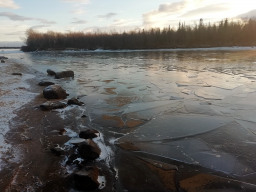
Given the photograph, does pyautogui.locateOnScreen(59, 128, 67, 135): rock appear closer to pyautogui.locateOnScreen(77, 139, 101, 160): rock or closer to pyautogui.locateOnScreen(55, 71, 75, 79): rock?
pyautogui.locateOnScreen(77, 139, 101, 160): rock

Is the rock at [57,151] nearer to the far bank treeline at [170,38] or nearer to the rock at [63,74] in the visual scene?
the rock at [63,74]

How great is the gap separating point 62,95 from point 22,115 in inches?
113

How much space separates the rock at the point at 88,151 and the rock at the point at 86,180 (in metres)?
0.76

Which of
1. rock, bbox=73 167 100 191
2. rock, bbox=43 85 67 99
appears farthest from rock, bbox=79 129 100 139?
rock, bbox=43 85 67 99

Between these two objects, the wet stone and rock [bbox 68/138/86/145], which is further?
the wet stone

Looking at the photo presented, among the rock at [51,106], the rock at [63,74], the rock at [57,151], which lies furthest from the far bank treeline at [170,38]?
the rock at [57,151]

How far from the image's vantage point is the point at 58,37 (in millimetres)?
73375

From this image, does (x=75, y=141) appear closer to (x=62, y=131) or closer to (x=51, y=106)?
(x=62, y=131)

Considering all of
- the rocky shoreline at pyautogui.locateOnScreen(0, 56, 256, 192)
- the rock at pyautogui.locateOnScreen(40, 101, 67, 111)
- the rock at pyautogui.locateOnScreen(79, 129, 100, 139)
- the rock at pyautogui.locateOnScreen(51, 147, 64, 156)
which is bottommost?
the rocky shoreline at pyautogui.locateOnScreen(0, 56, 256, 192)

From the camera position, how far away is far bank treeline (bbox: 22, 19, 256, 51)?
206 feet

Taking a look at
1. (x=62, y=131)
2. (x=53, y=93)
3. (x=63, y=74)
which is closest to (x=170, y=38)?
(x=63, y=74)

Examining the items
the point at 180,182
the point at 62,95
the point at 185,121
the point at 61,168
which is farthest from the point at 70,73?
the point at 180,182

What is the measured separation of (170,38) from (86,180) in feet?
212

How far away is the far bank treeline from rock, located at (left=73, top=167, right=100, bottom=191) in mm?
59013
